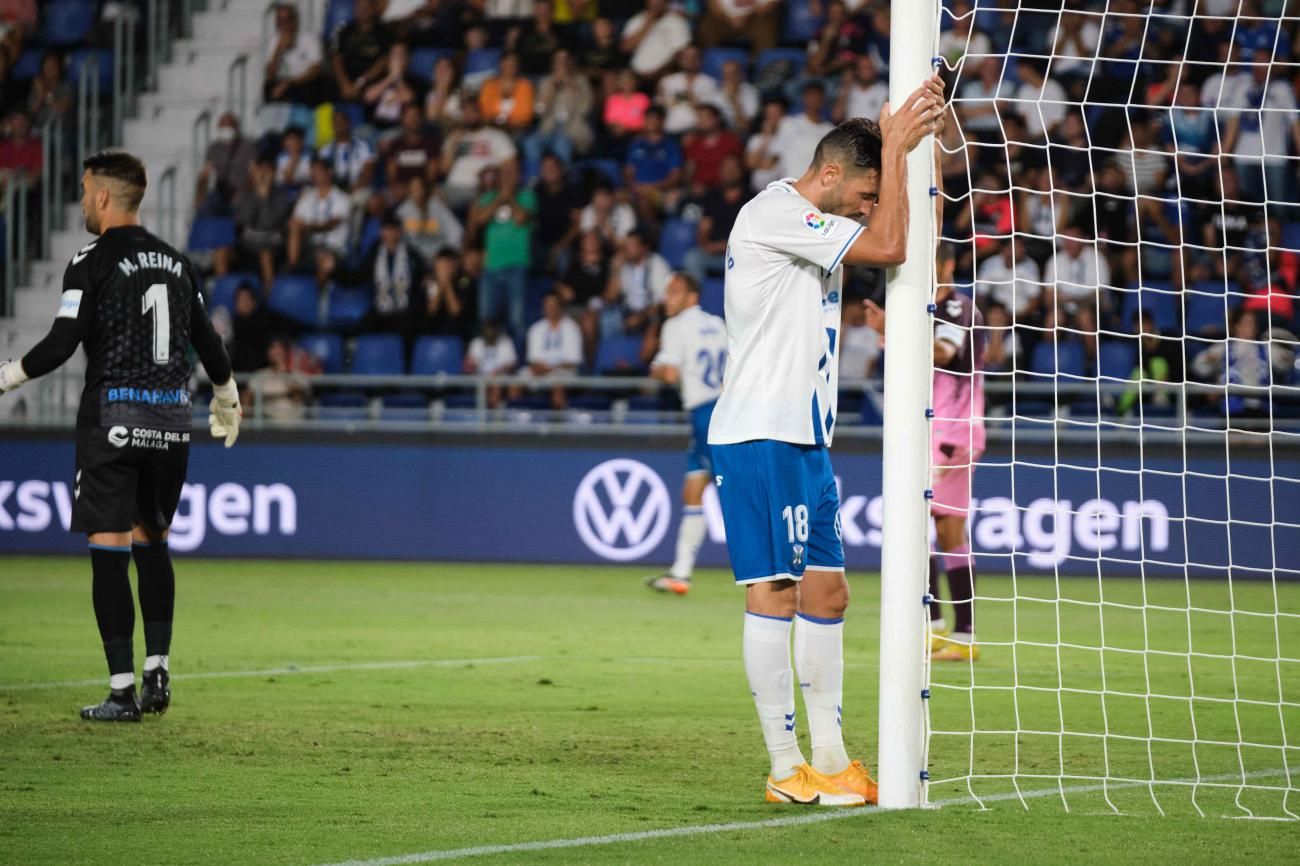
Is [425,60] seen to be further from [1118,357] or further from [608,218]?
[1118,357]

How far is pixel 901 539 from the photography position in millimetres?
5809

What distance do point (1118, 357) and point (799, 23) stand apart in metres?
5.92

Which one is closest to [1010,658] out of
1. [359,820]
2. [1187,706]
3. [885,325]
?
[1187,706]

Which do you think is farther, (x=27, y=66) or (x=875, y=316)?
(x=27, y=66)

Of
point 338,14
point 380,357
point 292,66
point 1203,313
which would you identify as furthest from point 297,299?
point 1203,313

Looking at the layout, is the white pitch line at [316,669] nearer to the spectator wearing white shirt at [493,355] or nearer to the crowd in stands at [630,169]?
the crowd in stands at [630,169]

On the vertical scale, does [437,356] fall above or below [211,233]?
below

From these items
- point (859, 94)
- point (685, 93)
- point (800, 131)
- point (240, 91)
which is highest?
point (240, 91)

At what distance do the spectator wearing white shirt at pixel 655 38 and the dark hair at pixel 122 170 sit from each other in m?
13.3

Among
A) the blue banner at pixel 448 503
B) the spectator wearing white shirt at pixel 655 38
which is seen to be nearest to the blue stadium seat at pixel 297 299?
the blue banner at pixel 448 503

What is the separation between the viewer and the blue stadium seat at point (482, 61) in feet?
68.8

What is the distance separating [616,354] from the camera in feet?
59.8

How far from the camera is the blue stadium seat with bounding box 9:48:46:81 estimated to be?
2250 centimetres

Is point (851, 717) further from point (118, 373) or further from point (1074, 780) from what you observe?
point (118, 373)
